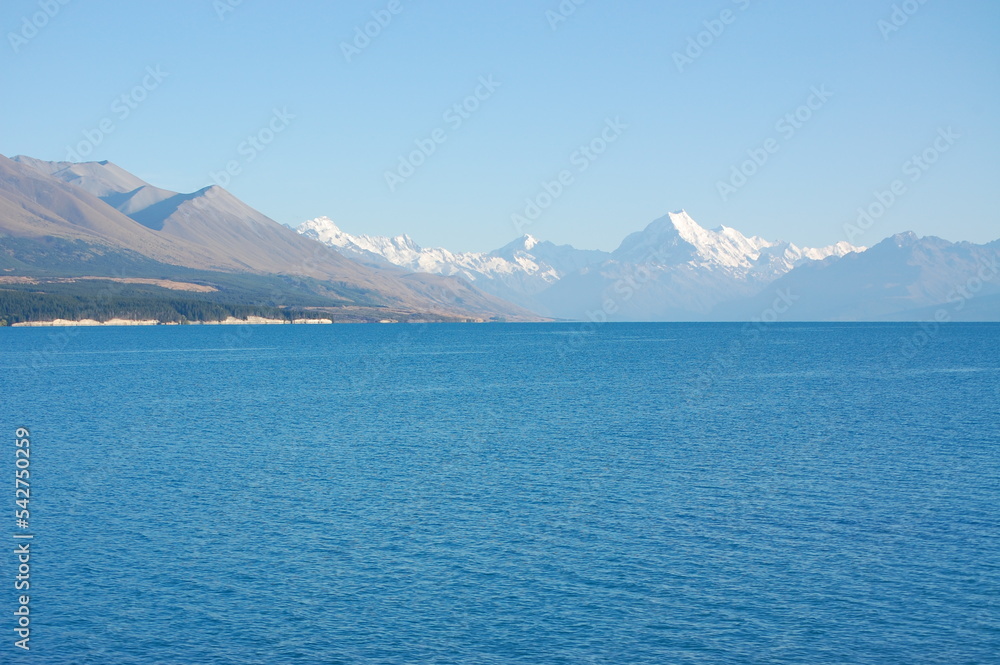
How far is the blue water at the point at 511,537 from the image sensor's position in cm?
3412

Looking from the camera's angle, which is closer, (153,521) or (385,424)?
(153,521)

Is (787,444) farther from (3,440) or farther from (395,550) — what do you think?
(3,440)

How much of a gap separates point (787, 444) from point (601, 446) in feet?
53.7

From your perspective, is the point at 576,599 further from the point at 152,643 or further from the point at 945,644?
the point at 152,643

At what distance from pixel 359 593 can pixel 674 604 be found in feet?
45.3

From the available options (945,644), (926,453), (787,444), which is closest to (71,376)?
(787,444)

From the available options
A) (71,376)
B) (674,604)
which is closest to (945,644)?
(674,604)

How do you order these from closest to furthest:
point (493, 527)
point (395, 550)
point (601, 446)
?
point (395, 550)
point (493, 527)
point (601, 446)

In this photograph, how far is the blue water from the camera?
3412 cm

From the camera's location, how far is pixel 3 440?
247ft

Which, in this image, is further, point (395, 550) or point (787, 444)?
point (787, 444)

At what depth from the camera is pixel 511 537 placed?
46.5m

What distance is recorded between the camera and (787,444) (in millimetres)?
75812

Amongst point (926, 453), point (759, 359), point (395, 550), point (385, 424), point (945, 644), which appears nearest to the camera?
point (945, 644)
